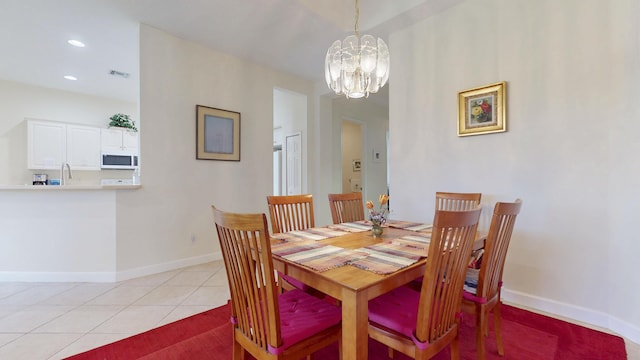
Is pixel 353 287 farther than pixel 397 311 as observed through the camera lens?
No

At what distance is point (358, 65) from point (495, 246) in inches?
58.9

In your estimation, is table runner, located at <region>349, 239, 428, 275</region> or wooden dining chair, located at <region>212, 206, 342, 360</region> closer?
wooden dining chair, located at <region>212, 206, 342, 360</region>

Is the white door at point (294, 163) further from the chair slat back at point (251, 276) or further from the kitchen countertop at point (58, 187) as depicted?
the chair slat back at point (251, 276)

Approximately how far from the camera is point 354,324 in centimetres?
102

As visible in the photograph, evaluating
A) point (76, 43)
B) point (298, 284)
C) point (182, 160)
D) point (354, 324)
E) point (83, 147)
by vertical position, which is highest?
point (76, 43)

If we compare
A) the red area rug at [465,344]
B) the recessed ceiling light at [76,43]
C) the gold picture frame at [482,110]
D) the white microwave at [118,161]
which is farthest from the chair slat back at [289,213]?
Result: the white microwave at [118,161]

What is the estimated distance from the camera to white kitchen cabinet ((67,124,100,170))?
4.89 m

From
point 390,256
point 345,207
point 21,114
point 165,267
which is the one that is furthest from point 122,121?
point 390,256

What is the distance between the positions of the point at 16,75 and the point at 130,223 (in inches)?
146

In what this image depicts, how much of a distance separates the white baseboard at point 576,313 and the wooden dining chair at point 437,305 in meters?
1.45

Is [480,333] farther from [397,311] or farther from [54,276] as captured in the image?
[54,276]

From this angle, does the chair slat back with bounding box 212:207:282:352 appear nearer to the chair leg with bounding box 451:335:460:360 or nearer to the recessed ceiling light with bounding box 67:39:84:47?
the chair leg with bounding box 451:335:460:360

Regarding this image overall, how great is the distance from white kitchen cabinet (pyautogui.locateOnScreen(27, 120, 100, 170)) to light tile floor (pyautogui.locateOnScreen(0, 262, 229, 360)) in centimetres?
275

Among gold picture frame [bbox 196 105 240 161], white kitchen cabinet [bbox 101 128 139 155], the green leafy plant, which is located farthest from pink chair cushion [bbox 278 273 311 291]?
the green leafy plant
